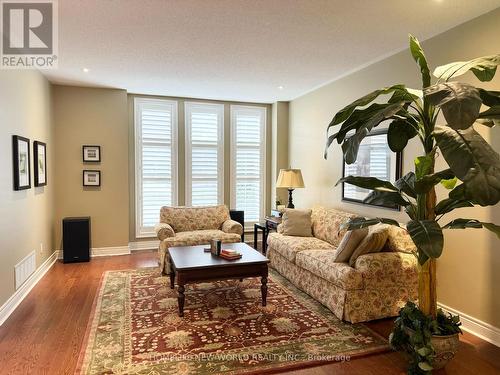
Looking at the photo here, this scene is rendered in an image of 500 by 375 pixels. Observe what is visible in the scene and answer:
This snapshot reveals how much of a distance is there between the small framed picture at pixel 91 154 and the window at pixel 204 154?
1510 millimetres

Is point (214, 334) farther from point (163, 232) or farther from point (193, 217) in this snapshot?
point (193, 217)

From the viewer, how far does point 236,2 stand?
268 cm

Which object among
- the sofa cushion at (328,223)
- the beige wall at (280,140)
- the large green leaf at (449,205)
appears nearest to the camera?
the large green leaf at (449,205)

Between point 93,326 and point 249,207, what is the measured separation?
403cm

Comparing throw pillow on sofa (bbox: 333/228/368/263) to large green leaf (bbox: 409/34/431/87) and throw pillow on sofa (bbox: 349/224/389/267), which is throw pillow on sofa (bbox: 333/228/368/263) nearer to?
throw pillow on sofa (bbox: 349/224/389/267)

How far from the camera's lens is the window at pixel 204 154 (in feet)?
20.4

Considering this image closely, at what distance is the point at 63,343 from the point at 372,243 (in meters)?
2.84

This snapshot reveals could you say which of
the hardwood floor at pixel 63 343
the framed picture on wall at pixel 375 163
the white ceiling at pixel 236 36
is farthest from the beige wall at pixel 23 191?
the framed picture on wall at pixel 375 163

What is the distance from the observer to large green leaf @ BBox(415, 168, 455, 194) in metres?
2.10

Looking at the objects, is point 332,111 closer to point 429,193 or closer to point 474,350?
point 429,193

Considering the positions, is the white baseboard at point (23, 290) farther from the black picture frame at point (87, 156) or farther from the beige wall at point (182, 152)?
the black picture frame at point (87, 156)

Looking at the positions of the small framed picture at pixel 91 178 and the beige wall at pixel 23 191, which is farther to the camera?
the small framed picture at pixel 91 178

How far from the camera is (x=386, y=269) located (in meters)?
3.10

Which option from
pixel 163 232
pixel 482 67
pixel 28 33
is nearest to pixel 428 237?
pixel 482 67
